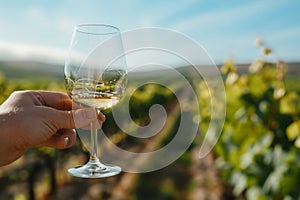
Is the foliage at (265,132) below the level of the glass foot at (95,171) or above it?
below

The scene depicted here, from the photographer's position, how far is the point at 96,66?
4.62ft

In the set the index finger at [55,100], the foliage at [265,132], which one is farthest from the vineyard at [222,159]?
the index finger at [55,100]

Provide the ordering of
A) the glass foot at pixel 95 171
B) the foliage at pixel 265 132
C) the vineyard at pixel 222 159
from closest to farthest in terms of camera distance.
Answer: the glass foot at pixel 95 171 → the foliage at pixel 265 132 → the vineyard at pixel 222 159

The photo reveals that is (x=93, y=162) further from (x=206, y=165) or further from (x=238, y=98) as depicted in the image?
(x=206, y=165)

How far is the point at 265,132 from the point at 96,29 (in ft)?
10.5

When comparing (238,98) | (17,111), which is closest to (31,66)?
(238,98)

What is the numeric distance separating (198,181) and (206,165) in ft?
3.89

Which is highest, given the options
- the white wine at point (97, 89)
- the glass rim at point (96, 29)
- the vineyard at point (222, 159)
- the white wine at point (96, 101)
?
the glass rim at point (96, 29)

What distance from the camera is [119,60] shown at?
4.68 ft

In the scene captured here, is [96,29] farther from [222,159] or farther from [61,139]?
[222,159]

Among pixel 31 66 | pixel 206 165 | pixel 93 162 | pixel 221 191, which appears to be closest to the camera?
pixel 93 162

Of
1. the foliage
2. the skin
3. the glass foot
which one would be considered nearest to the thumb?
the skin

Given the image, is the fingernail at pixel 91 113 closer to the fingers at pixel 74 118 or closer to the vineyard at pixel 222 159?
the fingers at pixel 74 118

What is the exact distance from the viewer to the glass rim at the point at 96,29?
1.41 metres
